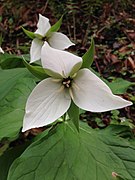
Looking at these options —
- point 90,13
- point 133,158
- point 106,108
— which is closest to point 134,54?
point 90,13

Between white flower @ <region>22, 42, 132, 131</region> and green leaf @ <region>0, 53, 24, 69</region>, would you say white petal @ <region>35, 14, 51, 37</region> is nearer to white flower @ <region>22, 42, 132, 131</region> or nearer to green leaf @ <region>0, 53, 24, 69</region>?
green leaf @ <region>0, 53, 24, 69</region>

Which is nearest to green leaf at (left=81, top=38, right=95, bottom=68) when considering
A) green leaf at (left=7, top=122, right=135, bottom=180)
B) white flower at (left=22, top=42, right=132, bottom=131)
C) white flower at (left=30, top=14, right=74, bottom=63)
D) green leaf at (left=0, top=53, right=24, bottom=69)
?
white flower at (left=22, top=42, right=132, bottom=131)

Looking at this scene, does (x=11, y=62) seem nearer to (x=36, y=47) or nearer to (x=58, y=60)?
(x=36, y=47)

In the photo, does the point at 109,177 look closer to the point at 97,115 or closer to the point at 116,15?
the point at 97,115

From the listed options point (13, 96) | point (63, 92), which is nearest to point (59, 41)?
point (13, 96)

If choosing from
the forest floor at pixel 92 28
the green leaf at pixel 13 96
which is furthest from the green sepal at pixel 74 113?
the forest floor at pixel 92 28

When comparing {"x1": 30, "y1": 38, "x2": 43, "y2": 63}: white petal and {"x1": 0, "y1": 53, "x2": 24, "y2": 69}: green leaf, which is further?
{"x1": 0, "y1": 53, "x2": 24, "y2": 69}: green leaf

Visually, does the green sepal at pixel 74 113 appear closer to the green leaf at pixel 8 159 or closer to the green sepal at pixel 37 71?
the green sepal at pixel 37 71
